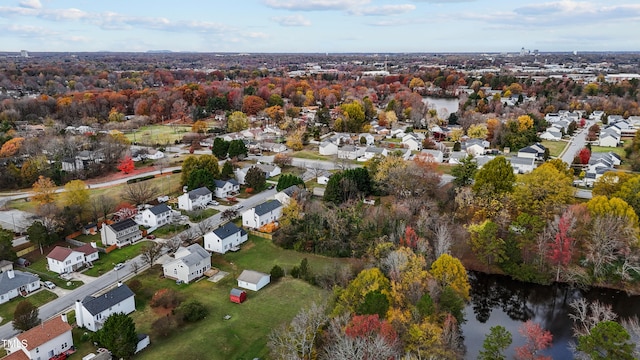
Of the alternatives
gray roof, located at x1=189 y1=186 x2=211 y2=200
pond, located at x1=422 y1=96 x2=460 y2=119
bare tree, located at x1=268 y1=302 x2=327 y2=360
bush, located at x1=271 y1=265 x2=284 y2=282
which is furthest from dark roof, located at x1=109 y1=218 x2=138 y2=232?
pond, located at x1=422 y1=96 x2=460 y2=119

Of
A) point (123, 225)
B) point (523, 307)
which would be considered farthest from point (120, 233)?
point (523, 307)

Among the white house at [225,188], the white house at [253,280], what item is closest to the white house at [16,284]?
the white house at [253,280]

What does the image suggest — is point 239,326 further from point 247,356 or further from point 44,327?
point 44,327

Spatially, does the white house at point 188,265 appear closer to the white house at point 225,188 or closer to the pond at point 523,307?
the white house at point 225,188

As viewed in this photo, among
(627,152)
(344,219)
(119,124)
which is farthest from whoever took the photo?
(119,124)

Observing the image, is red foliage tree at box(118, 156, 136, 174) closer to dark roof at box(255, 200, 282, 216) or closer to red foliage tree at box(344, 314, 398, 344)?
dark roof at box(255, 200, 282, 216)

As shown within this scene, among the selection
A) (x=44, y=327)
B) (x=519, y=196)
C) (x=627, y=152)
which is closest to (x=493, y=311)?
(x=519, y=196)

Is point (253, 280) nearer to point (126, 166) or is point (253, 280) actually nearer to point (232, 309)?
point (232, 309)
